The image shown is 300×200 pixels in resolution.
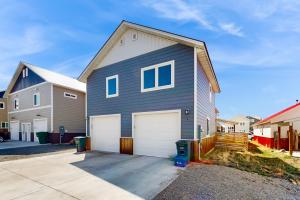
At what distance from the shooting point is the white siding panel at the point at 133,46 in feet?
34.2

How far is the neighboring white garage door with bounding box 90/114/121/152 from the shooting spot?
12.0 m

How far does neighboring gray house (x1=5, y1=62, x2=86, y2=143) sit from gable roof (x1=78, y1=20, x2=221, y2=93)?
6704 millimetres

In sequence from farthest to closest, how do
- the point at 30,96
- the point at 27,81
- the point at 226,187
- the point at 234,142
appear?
the point at 27,81 → the point at 30,96 → the point at 234,142 → the point at 226,187

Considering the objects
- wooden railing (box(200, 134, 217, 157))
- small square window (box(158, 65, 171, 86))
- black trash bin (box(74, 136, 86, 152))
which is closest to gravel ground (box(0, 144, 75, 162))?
black trash bin (box(74, 136, 86, 152))

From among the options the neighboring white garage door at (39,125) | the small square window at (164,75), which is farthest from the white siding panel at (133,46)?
the neighboring white garage door at (39,125)

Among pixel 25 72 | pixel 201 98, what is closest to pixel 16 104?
pixel 25 72

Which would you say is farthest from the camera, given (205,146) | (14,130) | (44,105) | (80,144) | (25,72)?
(14,130)

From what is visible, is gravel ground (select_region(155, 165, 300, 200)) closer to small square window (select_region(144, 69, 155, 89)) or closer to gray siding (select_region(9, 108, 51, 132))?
small square window (select_region(144, 69, 155, 89))

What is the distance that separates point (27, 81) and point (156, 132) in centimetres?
1940

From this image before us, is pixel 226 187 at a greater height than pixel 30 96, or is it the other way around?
pixel 30 96

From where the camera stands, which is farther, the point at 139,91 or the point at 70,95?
the point at 70,95

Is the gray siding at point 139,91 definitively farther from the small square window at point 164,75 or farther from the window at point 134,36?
the window at point 134,36

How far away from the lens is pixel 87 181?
231 inches

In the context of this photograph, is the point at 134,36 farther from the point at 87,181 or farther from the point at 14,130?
the point at 14,130
